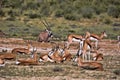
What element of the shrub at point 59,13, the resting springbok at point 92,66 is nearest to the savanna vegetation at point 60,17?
the shrub at point 59,13

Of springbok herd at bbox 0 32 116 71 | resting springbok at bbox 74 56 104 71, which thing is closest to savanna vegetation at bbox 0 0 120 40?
springbok herd at bbox 0 32 116 71

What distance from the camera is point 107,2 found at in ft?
178

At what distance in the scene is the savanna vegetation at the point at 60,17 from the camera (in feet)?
116

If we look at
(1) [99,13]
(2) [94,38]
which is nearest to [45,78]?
(2) [94,38]

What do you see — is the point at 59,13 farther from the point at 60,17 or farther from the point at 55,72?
the point at 55,72

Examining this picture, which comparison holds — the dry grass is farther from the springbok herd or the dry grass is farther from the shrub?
the shrub

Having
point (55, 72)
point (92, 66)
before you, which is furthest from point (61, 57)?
point (55, 72)

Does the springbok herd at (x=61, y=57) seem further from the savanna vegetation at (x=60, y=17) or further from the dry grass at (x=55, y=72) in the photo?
the savanna vegetation at (x=60, y=17)

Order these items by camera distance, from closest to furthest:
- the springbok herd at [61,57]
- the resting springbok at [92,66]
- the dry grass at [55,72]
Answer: the dry grass at [55,72]
the resting springbok at [92,66]
the springbok herd at [61,57]

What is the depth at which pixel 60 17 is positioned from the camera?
44.5 metres

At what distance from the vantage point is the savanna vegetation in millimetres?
35281

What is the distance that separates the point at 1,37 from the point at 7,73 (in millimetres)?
14295

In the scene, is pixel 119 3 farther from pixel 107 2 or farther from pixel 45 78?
pixel 45 78

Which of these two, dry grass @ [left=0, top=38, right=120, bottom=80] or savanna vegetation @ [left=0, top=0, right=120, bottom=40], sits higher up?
dry grass @ [left=0, top=38, right=120, bottom=80]
